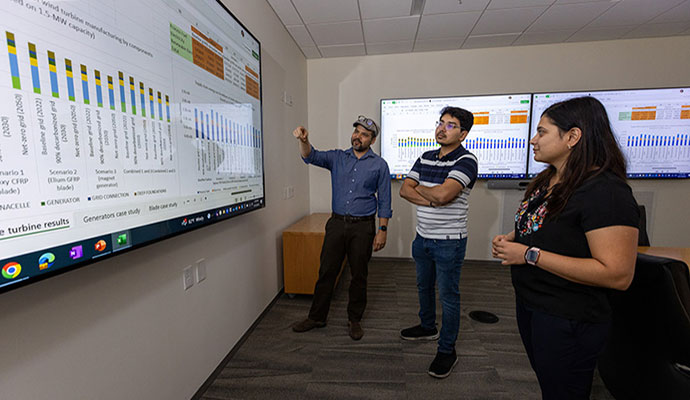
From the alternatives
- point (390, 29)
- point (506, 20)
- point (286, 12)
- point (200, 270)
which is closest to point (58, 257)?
point (200, 270)

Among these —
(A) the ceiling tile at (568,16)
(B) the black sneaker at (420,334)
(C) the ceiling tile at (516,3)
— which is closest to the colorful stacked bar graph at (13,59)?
(B) the black sneaker at (420,334)

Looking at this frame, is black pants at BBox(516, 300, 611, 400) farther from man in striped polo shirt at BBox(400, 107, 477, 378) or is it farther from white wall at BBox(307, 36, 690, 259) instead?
white wall at BBox(307, 36, 690, 259)

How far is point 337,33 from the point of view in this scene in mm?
3102

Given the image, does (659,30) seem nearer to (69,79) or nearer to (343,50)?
(343,50)

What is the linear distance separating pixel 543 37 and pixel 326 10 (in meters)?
2.43

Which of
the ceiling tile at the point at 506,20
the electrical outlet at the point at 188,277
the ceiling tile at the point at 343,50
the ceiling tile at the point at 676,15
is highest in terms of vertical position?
the ceiling tile at the point at 676,15

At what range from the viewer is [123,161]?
0.99 meters

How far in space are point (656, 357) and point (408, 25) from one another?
10.00ft

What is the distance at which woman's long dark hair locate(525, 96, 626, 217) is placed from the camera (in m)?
0.96

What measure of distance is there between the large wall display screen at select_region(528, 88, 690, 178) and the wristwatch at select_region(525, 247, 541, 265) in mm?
3177

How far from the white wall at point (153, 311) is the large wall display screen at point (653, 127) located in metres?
3.52

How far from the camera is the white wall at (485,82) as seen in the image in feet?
10.9

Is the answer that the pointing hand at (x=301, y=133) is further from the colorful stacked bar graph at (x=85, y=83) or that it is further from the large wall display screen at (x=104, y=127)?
the colorful stacked bar graph at (x=85, y=83)

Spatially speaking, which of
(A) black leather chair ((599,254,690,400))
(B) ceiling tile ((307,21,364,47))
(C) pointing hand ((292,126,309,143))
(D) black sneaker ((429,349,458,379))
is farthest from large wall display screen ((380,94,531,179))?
(A) black leather chair ((599,254,690,400))
